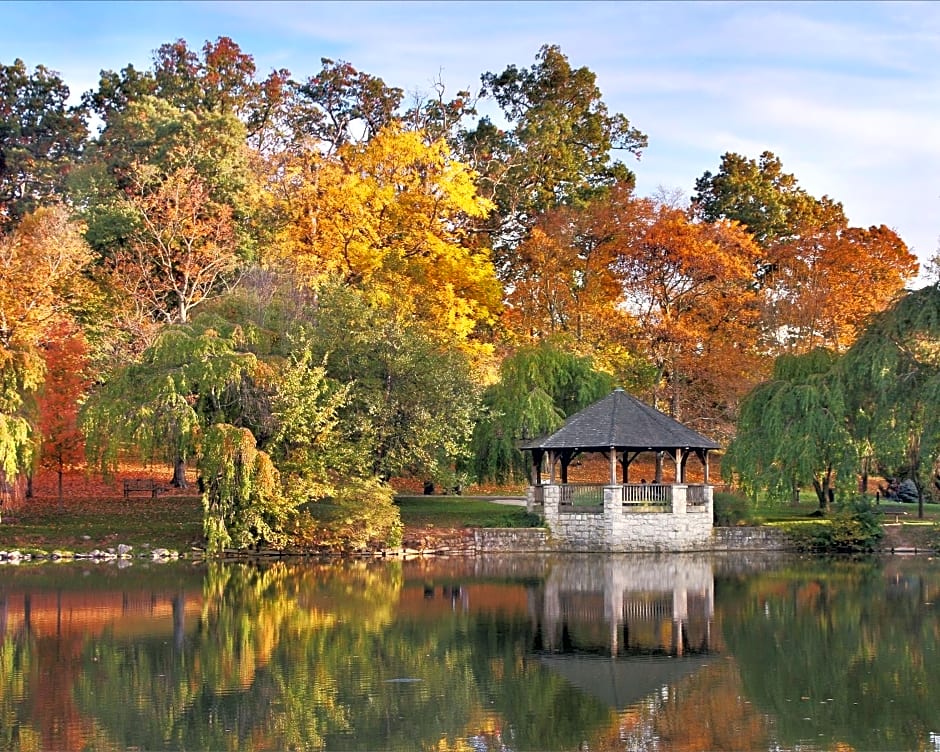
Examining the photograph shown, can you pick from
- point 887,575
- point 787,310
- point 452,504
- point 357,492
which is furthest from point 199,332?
point 787,310

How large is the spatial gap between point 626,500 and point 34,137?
35333 millimetres

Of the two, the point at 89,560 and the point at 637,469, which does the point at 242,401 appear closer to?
the point at 89,560

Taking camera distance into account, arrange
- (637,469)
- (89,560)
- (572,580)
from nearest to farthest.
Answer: (572,580) < (89,560) < (637,469)

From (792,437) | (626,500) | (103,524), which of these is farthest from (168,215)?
(792,437)

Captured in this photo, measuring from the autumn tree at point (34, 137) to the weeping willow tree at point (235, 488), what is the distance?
22.9m

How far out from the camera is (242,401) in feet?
108

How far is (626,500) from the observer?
34.5 m

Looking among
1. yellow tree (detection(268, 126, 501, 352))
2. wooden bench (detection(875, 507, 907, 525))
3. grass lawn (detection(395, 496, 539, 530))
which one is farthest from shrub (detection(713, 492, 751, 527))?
yellow tree (detection(268, 126, 501, 352))

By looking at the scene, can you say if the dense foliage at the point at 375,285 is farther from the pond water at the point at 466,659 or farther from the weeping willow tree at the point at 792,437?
the pond water at the point at 466,659

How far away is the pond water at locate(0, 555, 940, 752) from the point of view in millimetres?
14469

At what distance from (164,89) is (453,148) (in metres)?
12.2

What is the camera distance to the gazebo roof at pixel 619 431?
34688 mm

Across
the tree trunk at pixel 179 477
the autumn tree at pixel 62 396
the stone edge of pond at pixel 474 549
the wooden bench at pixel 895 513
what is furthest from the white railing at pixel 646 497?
the autumn tree at pixel 62 396

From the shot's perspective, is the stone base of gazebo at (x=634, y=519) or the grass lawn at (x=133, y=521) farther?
the stone base of gazebo at (x=634, y=519)
